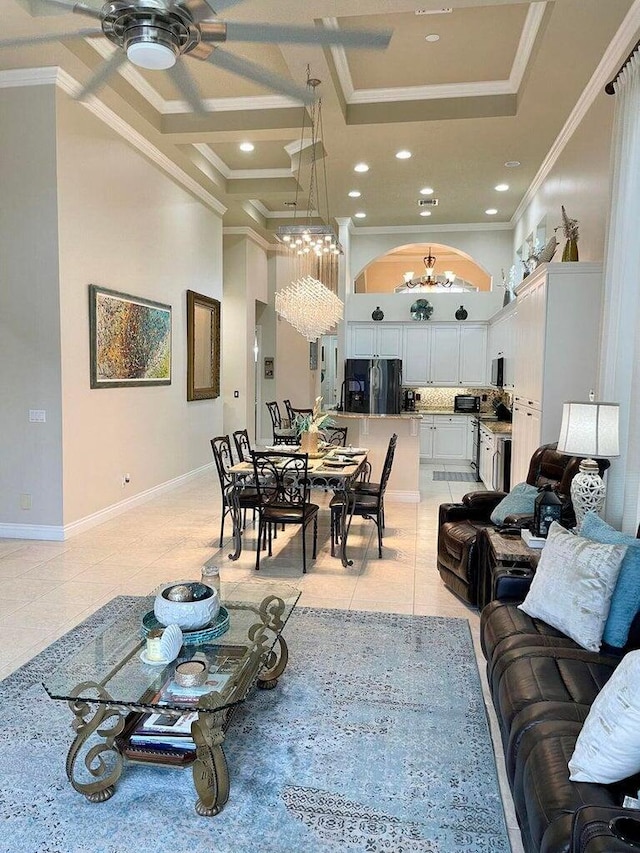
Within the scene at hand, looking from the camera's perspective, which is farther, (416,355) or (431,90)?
(416,355)

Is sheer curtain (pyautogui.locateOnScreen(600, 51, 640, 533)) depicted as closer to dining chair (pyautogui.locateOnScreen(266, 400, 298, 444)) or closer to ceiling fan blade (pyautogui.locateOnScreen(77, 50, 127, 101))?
ceiling fan blade (pyautogui.locateOnScreen(77, 50, 127, 101))

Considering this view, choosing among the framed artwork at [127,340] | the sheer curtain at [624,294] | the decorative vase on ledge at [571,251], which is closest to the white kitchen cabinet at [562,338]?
the decorative vase on ledge at [571,251]

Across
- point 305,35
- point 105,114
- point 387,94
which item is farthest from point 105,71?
point 387,94

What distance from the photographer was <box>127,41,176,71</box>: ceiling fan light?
96.4 inches

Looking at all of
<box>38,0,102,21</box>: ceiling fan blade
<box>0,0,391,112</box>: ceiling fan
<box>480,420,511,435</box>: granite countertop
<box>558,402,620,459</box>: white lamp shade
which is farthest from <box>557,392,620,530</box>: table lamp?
<box>480,420,511,435</box>: granite countertop

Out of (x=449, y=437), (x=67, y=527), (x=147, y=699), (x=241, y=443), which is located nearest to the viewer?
(x=147, y=699)

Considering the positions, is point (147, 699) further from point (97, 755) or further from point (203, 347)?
point (203, 347)

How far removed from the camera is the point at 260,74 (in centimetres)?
302

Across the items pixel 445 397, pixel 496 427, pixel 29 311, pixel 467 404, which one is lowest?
pixel 496 427

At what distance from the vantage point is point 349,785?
220 centimetres

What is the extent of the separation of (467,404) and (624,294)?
262 inches

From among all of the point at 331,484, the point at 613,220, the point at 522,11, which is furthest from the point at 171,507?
the point at 522,11

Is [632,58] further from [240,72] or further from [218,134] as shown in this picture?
[218,134]

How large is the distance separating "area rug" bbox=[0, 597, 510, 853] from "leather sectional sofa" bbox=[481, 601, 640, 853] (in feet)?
1.05
